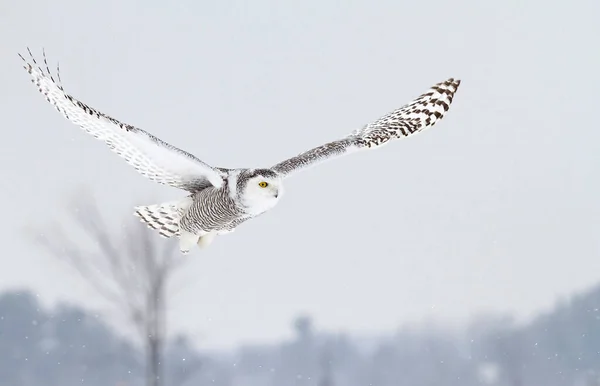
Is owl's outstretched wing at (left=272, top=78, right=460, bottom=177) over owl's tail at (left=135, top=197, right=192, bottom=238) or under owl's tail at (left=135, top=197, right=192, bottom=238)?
over

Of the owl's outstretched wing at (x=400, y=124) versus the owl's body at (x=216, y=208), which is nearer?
the owl's body at (x=216, y=208)

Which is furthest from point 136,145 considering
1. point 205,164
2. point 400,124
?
point 400,124

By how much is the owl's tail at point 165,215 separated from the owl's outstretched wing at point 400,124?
29 cm

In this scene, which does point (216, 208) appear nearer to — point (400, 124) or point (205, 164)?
point (205, 164)

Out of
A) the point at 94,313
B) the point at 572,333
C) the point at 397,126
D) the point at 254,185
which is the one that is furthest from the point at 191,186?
the point at 572,333

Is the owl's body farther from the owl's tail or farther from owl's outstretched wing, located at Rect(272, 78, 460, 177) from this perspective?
owl's outstretched wing, located at Rect(272, 78, 460, 177)

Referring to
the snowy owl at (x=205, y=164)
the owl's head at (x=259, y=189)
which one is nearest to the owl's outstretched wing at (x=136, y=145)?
the snowy owl at (x=205, y=164)

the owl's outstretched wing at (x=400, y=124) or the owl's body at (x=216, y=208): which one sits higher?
the owl's outstretched wing at (x=400, y=124)

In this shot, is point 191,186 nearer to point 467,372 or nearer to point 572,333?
point 467,372

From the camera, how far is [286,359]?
12.0 ft

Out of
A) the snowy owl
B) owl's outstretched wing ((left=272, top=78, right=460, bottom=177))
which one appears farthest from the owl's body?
owl's outstretched wing ((left=272, top=78, right=460, bottom=177))

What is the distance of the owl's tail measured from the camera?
4.96ft

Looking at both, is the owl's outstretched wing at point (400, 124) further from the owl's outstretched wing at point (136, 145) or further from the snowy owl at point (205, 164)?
the owl's outstretched wing at point (136, 145)

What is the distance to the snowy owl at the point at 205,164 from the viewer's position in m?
1.24
